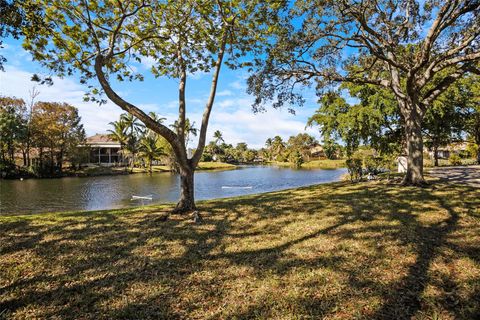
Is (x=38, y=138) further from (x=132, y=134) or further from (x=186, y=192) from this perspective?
(x=186, y=192)

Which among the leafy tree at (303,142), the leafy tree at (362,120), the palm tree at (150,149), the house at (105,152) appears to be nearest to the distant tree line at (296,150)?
the leafy tree at (303,142)

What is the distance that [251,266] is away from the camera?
154 inches

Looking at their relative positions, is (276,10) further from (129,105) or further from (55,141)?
(55,141)

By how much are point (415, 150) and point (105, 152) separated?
60.9m

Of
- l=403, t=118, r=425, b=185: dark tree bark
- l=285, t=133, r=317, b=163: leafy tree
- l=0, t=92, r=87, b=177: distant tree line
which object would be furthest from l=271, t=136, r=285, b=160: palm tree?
l=403, t=118, r=425, b=185: dark tree bark

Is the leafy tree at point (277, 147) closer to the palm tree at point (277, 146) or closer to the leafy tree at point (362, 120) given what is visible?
the palm tree at point (277, 146)

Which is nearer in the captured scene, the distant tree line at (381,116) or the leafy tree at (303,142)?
the distant tree line at (381,116)

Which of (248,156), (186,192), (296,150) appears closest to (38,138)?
(186,192)

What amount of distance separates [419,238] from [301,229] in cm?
217

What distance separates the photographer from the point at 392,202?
767cm

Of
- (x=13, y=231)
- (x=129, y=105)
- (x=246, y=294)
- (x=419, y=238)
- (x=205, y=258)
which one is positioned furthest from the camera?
(x=129, y=105)

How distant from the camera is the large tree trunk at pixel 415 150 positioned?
1018cm

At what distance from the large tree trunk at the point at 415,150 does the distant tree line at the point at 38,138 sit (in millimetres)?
A: 43784

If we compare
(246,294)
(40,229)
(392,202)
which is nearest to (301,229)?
(246,294)
